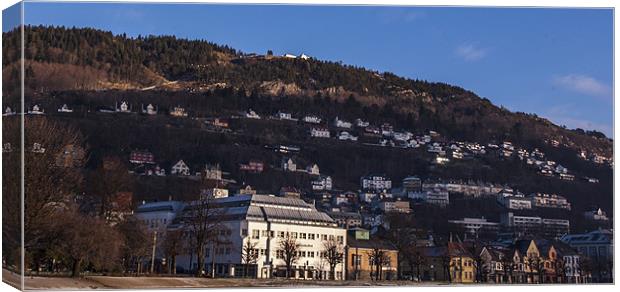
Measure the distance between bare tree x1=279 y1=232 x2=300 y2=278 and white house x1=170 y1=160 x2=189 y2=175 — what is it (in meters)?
4.30

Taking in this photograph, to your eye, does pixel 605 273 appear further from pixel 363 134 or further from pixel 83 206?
pixel 83 206

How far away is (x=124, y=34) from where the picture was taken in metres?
32.5

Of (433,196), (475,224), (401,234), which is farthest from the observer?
→ (475,224)

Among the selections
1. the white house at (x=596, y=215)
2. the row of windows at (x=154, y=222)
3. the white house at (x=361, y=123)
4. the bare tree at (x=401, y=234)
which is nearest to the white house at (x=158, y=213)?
the row of windows at (x=154, y=222)

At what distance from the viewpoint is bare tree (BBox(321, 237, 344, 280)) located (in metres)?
35.3

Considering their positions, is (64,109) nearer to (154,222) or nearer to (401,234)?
(154,222)

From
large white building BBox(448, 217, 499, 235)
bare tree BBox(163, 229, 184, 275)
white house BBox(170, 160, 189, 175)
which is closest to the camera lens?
bare tree BBox(163, 229, 184, 275)

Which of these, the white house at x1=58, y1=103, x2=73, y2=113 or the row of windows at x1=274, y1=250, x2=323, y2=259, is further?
the row of windows at x1=274, y1=250, x2=323, y2=259

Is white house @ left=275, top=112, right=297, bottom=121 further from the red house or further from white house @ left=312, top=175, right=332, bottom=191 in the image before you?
the red house

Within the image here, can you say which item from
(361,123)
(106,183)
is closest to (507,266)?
(361,123)

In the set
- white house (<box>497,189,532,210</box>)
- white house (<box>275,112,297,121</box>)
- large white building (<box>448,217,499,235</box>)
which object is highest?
white house (<box>275,112,297,121</box>)

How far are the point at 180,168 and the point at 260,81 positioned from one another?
3.96 meters

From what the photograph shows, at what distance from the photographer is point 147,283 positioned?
1142 inches

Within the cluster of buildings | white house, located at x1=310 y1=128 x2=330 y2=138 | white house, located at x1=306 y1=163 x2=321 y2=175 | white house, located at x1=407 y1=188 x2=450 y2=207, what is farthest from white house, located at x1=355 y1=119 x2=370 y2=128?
the cluster of buildings
